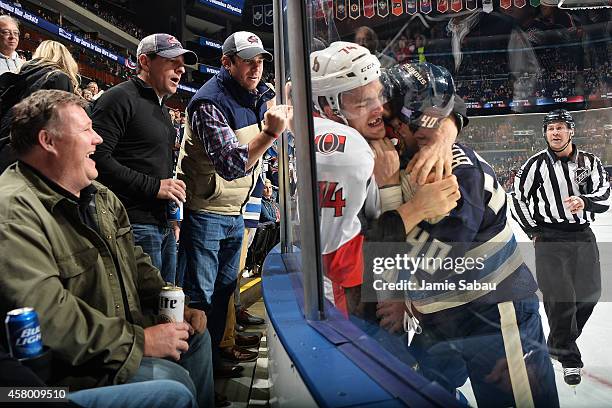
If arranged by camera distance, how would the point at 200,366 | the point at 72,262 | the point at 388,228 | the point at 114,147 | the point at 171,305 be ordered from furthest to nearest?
the point at 114,147 → the point at 200,366 → the point at 171,305 → the point at 72,262 → the point at 388,228

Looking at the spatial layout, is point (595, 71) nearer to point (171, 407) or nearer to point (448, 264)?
point (448, 264)

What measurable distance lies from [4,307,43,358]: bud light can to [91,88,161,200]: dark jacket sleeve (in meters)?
0.91

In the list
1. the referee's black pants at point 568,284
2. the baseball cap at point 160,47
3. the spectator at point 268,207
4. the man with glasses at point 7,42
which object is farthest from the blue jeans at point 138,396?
the spectator at point 268,207

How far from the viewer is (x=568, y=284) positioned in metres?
0.98

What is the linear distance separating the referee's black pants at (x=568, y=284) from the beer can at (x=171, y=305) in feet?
2.55

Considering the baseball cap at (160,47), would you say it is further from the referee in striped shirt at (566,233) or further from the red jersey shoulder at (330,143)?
the referee in striped shirt at (566,233)


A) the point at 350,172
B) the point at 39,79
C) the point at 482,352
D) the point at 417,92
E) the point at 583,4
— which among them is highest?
the point at 39,79

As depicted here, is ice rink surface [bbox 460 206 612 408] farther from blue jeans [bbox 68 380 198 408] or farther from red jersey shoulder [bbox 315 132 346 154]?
blue jeans [bbox 68 380 198 408]

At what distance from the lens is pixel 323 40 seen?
1.08 m

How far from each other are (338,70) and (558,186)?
520 mm

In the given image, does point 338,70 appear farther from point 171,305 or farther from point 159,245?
point 159,245

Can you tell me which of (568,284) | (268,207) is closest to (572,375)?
(568,284)

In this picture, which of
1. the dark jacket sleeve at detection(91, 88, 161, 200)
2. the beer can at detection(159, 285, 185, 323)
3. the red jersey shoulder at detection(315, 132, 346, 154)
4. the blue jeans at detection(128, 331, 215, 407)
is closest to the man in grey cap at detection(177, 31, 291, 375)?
the dark jacket sleeve at detection(91, 88, 161, 200)

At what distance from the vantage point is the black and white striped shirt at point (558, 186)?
101 centimetres
